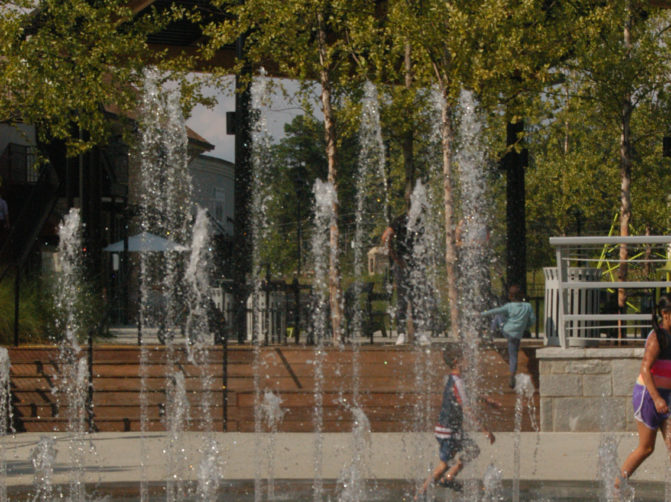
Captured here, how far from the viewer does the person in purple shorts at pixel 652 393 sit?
7.39 m

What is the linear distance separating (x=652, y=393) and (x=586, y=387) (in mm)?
4082

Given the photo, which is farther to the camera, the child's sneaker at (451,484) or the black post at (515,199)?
the black post at (515,199)

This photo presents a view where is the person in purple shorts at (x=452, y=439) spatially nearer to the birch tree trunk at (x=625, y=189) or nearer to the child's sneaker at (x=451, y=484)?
the child's sneaker at (x=451, y=484)

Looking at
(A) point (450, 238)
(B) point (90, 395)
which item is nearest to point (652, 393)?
(B) point (90, 395)

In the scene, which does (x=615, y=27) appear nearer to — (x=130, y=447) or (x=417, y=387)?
(x=417, y=387)

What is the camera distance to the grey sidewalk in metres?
9.10

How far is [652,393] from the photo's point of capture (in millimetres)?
7367

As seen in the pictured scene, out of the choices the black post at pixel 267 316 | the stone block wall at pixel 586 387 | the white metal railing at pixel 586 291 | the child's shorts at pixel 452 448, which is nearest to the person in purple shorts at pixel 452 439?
the child's shorts at pixel 452 448

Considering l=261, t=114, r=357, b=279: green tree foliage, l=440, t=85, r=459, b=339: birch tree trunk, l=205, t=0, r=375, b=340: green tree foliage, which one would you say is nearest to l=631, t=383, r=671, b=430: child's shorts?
l=440, t=85, r=459, b=339: birch tree trunk

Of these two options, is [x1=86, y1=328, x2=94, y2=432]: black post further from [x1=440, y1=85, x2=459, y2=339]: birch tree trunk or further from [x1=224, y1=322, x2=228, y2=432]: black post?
[x1=440, y1=85, x2=459, y2=339]: birch tree trunk

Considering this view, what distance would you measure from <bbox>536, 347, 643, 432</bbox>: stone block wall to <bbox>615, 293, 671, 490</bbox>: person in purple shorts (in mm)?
3815

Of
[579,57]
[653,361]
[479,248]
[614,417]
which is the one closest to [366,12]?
[579,57]

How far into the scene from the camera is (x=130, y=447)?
10.7 metres

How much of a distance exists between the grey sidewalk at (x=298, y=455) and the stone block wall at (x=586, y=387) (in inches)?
7.8
